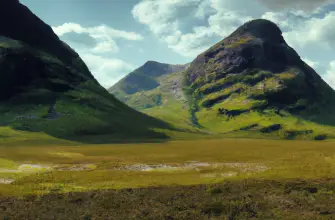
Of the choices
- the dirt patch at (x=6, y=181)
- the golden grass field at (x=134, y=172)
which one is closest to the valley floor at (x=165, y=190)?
the dirt patch at (x=6, y=181)

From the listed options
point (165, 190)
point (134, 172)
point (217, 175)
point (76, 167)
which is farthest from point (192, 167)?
point (76, 167)

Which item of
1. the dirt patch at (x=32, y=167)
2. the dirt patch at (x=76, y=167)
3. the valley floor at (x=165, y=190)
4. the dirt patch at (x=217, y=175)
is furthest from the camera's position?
the dirt patch at (x=76, y=167)

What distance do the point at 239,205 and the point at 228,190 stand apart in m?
9.75

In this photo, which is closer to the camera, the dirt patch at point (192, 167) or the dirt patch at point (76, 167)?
the dirt patch at point (76, 167)

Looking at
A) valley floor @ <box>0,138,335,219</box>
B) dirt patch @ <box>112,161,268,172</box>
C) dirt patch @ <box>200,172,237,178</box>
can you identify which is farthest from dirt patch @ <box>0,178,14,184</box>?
dirt patch @ <box>200,172,237,178</box>

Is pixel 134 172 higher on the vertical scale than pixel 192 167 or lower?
lower

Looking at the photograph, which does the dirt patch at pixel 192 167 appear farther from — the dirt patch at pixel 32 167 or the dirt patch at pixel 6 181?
the dirt patch at pixel 6 181

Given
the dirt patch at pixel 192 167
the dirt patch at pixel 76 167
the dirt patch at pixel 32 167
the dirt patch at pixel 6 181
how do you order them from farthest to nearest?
the dirt patch at pixel 192 167 → the dirt patch at pixel 76 167 → the dirt patch at pixel 32 167 → the dirt patch at pixel 6 181

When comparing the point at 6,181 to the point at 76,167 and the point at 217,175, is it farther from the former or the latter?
the point at 217,175

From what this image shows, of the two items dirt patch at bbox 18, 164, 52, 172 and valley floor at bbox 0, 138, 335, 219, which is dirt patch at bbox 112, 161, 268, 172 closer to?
valley floor at bbox 0, 138, 335, 219

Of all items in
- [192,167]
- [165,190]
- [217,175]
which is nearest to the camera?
[165,190]

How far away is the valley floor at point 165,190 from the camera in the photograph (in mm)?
48906

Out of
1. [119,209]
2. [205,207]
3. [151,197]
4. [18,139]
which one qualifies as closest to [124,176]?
[151,197]

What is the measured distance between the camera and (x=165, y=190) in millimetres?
61719
